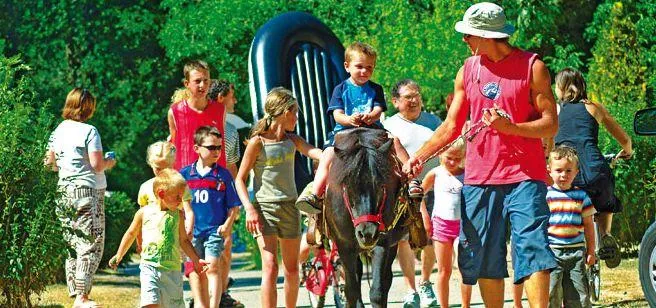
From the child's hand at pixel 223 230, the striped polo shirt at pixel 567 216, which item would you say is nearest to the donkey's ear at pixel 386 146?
the striped polo shirt at pixel 567 216

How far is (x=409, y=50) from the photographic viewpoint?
24.0 meters

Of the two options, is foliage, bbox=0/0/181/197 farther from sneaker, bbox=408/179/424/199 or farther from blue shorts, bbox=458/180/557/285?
blue shorts, bbox=458/180/557/285

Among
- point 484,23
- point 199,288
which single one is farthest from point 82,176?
point 484,23

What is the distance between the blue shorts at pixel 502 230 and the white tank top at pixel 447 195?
3.23 meters

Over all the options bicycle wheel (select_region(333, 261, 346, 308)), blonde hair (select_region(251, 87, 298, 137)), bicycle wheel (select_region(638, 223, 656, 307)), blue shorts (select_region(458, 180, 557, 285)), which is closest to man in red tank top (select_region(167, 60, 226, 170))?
bicycle wheel (select_region(333, 261, 346, 308))

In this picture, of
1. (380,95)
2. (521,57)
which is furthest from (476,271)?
(380,95)

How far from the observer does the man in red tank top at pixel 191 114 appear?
13.2 metres

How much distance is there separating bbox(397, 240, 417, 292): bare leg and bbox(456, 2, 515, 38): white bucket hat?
401 centimetres

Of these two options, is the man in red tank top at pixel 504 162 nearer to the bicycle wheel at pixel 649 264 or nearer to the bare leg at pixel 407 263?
the bicycle wheel at pixel 649 264

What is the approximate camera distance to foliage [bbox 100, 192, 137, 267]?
21109 millimetres

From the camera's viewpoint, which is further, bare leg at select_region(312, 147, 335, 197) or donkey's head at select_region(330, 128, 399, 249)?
bare leg at select_region(312, 147, 335, 197)

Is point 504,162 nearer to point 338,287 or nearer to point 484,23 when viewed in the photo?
point 484,23

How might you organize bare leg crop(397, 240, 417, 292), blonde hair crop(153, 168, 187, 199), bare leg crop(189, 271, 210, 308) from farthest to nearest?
bare leg crop(397, 240, 417, 292) → bare leg crop(189, 271, 210, 308) → blonde hair crop(153, 168, 187, 199)

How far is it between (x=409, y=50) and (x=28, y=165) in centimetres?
1246
